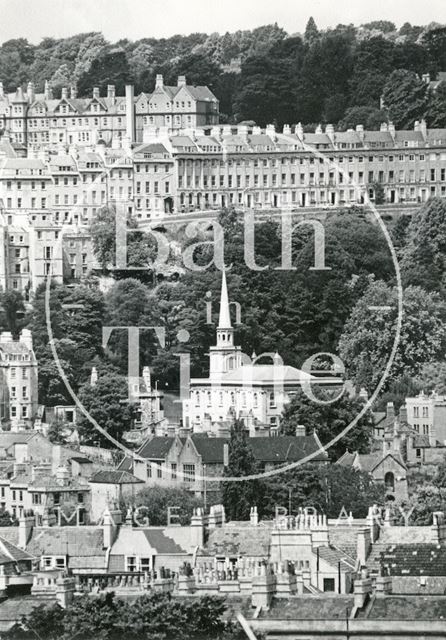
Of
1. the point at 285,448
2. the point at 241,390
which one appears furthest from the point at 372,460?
the point at 241,390

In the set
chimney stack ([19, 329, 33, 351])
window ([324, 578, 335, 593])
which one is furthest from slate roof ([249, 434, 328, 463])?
window ([324, 578, 335, 593])

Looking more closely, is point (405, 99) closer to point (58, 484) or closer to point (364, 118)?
point (364, 118)

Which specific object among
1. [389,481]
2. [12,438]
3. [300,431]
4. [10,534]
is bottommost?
[10,534]

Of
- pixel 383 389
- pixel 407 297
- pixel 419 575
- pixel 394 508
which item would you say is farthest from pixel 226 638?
pixel 407 297

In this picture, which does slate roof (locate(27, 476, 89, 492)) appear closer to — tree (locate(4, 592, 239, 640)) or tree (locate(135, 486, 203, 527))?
tree (locate(135, 486, 203, 527))

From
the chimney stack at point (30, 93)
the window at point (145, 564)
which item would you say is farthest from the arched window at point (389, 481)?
the chimney stack at point (30, 93)

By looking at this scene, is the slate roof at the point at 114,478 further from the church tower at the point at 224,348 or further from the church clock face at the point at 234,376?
the church tower at the point at 224,348

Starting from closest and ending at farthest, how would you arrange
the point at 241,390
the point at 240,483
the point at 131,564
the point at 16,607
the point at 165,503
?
the point at 16,607 < the point at 131,564 < the point at 165,503 < the point at 240,483 < the point at 241,390
